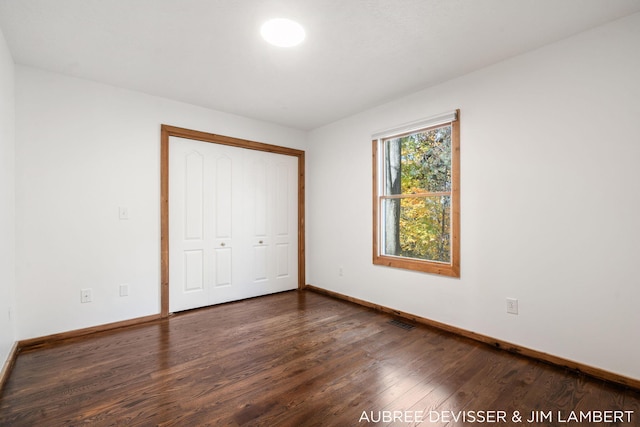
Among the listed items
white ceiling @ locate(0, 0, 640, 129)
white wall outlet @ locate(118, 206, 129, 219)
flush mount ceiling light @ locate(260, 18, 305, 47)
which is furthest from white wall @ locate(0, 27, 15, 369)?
flush mount ceiling light @ locate(260, 18, 305, 47)

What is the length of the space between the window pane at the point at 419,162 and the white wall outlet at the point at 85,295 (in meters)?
3.32

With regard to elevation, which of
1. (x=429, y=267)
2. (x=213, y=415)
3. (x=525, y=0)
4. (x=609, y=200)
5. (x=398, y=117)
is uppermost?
(x=525, y=0)

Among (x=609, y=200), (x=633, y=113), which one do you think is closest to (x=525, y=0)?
(x=633, y=113)

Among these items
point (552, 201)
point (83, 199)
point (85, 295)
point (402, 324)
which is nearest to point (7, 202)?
point (83, 199)

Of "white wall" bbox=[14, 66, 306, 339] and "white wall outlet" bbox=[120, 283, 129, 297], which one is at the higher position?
"white wall" bbox=[14, 66, 306, 339]

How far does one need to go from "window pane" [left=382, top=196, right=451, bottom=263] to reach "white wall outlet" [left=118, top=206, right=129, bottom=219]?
286 centimetres

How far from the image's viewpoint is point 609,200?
206 centimetres

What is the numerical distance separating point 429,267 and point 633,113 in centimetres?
191

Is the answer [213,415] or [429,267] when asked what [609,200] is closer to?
[429,267]

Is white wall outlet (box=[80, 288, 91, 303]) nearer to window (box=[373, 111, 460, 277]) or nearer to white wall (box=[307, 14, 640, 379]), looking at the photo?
window (box=[373, 111, 460, 277])

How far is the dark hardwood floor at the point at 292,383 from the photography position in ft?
5.52

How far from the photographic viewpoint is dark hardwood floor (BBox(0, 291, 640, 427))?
5.52 feet

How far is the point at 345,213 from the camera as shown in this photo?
4074 millimetres

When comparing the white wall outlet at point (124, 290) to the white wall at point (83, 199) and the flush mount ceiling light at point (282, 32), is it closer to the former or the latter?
the white wall at point (83, 199)
